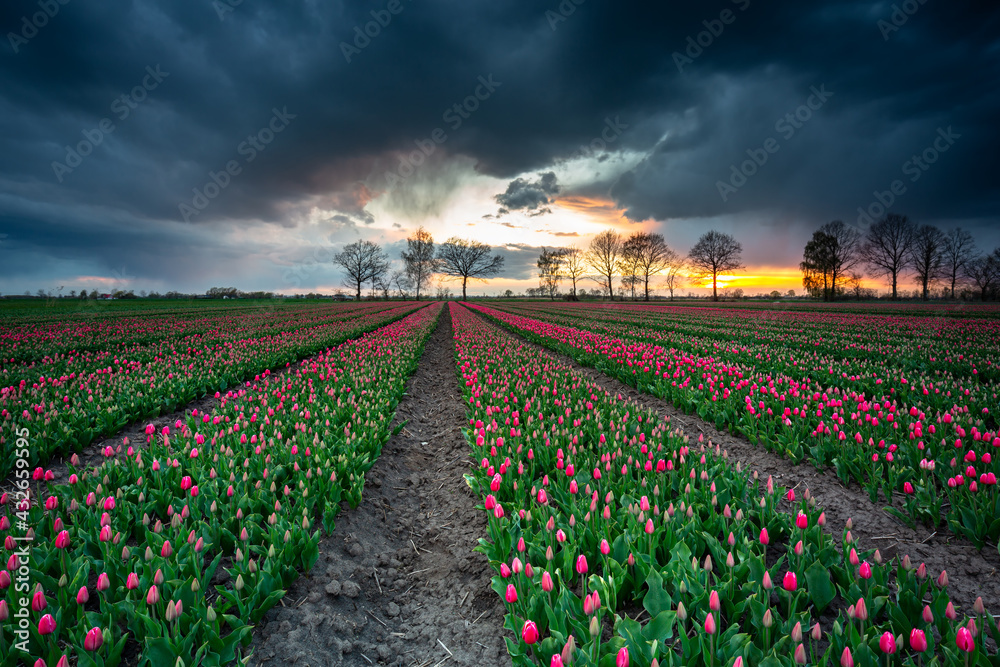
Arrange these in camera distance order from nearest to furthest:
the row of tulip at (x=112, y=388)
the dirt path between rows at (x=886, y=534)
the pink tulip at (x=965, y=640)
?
the pink tulip at (x=965, y=640) < the dirt path between rows at (x=886, y=534) < the row of tulip at (x=112, y=388)

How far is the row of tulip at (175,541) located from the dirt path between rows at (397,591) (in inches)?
8.5

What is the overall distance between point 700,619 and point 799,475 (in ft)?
11.0

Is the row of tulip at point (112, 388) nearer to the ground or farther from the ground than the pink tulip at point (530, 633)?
Result: farther from the ground

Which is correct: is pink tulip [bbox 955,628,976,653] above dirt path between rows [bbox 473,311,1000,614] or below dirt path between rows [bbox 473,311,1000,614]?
above

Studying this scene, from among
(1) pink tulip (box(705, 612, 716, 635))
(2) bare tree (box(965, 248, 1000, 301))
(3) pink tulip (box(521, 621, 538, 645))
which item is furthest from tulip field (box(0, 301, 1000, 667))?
(2) bare tree (box(965, 248, 1000, 301))

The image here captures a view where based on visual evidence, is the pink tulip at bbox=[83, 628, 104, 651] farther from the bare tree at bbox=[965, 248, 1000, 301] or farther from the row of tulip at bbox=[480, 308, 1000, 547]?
the bare tree at bbox=[965, 248, 1000, 301]

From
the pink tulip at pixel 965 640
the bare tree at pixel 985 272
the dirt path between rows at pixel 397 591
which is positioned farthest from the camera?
the bare tree at pixel 985 272

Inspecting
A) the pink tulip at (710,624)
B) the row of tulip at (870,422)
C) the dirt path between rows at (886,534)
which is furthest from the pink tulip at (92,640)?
the row of tulip at (870,422)

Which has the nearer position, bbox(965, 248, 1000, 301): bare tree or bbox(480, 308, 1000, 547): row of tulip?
bbox(480, 308, 1000, 547): row of tulip

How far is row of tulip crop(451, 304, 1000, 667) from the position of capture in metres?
1.97

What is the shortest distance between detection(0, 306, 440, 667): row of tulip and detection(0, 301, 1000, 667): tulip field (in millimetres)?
19

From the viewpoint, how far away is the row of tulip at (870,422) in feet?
11.6

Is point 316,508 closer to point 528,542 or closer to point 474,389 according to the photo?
point 528,542

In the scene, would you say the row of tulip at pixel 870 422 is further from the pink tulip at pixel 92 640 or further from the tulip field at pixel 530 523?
the pink tulip at pixel 92 640
